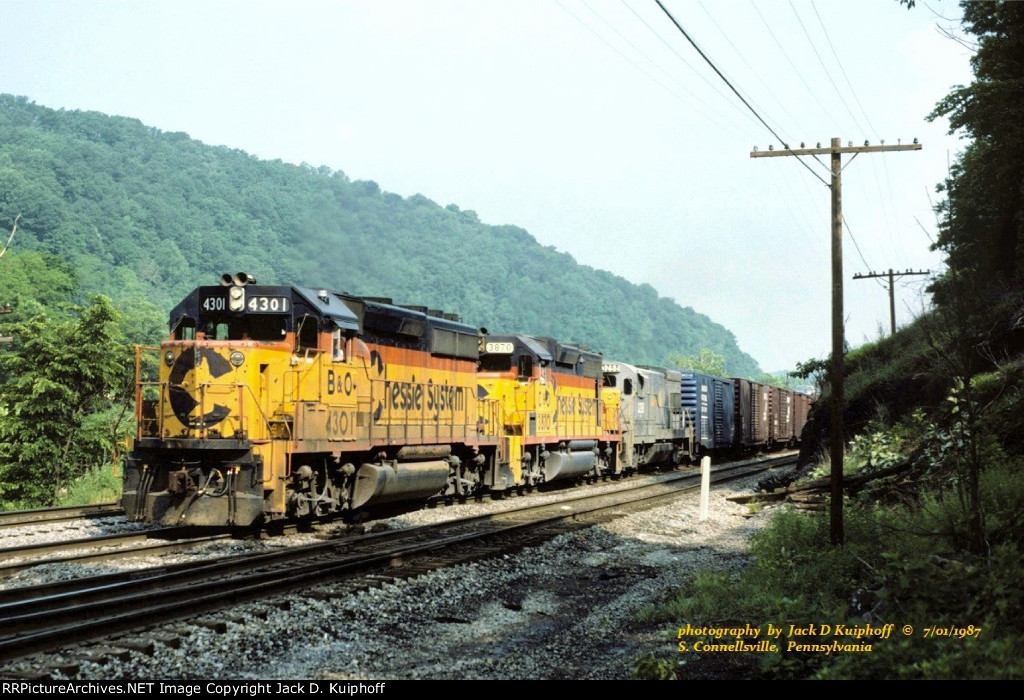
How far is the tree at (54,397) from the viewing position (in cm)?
3272

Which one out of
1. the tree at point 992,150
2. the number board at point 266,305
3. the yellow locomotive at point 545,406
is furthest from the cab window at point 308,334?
the tree at point 992,150

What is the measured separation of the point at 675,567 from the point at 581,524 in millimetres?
3760

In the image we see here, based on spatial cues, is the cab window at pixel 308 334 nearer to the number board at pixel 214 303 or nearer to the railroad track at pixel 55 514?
the number board at pixel 214 303

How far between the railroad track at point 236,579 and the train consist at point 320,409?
136 centimetres

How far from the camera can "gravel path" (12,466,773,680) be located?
686 cm

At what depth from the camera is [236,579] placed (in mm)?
9438

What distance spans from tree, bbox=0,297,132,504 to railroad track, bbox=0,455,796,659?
23.3 m

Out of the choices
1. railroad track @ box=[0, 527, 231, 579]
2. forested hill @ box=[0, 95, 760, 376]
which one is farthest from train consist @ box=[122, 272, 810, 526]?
forested hill @ box=[0, 95, 760, 376]

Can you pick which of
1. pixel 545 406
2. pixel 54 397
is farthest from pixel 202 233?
pixel 545 406

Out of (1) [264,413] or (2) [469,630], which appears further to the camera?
(1) [264,413]

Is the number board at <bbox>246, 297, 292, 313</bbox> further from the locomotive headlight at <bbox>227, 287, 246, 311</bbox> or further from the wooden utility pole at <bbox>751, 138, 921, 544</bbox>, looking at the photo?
the wooden utility pole at <bbox>751, 138, 921, 544</bbox>

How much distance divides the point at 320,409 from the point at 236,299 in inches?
81.5

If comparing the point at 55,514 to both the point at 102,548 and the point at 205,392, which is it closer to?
the point at 102,548
